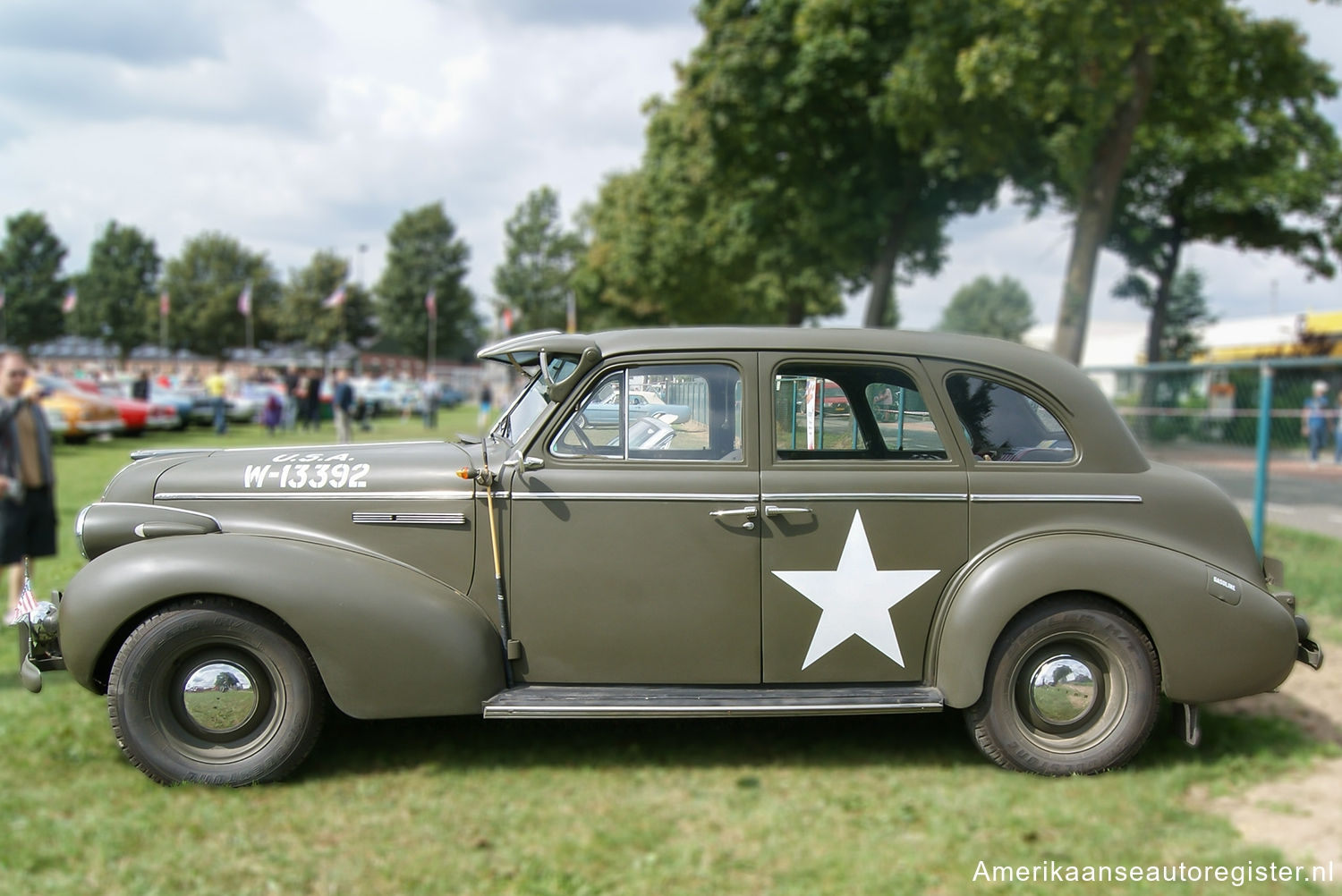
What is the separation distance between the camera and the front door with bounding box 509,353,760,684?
423 cm

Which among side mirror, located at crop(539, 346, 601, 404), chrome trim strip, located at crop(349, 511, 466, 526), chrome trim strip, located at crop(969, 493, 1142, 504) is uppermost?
side mirror, located at crop(539, 346, 601, 404)

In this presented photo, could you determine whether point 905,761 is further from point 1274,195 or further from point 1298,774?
point 1274,195

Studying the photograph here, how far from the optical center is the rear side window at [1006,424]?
4.47 m

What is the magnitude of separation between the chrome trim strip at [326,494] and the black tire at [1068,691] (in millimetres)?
2402

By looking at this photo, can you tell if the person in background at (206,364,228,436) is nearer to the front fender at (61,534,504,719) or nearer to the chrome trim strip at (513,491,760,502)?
the front fender at (61,534,504,719)

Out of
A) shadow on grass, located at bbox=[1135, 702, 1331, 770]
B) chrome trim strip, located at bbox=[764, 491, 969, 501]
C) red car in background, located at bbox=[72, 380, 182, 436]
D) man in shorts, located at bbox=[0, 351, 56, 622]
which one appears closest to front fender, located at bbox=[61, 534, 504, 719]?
chrome trim strip, located at bbox=[764, 491, 969, 501]

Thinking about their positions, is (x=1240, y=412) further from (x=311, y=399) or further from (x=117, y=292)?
(x=117, y=292)

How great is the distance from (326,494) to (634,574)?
137 centimetres

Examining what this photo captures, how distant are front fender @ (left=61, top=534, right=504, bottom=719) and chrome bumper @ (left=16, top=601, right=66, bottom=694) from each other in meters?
0.22

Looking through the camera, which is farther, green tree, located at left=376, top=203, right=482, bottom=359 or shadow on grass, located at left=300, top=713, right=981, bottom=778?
green tree, located at left=376, top=203, right=482, bottom=359

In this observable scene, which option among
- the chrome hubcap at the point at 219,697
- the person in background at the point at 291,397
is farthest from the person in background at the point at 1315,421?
the person in background at the point at 291,397

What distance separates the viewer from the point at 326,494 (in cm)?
430

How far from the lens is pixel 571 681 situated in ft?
14.0

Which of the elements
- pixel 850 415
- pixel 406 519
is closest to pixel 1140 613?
pixel 850 415
